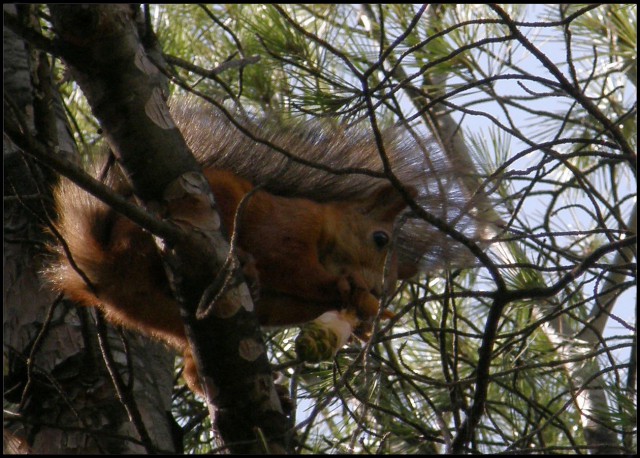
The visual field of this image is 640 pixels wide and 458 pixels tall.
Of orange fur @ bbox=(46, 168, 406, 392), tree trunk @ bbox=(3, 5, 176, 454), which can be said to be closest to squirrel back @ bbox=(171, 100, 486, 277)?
orange fur @ bbox=(46, 168, 406, 392)

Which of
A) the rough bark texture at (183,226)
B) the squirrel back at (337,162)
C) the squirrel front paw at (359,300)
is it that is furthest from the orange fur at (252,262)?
the rough bark texture at (183,226)

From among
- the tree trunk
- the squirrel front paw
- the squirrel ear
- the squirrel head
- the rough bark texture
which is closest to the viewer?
the rough bark texture

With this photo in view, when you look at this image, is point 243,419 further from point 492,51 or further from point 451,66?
point 492,51

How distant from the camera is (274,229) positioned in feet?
5.49

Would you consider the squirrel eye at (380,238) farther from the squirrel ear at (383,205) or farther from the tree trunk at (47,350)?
the tree trunk at (47,350)

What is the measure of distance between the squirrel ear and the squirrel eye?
81 millimetres

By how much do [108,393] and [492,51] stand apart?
1692 millimetres

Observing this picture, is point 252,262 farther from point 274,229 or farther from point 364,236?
point 364,236

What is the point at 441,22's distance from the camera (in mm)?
2773

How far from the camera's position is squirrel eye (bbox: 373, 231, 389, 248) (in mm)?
1866

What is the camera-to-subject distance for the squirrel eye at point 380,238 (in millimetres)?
1866

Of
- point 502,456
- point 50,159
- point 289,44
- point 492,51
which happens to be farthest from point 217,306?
point 492,51

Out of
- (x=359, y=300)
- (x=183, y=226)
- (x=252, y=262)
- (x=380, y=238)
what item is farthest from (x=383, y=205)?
(x=183, y=226)

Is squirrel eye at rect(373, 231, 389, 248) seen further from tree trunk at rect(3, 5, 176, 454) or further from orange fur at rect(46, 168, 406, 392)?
tree trunk at rect(3, 5, 176, 454)
